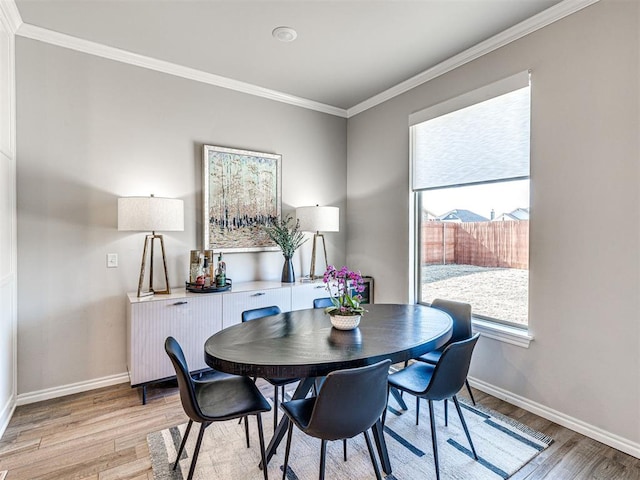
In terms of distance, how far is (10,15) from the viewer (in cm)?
241

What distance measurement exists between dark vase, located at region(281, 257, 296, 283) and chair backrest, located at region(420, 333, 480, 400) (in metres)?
2.02

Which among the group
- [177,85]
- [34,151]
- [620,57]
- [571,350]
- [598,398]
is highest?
[177,85]

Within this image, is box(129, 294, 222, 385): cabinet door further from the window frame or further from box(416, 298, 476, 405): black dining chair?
the window frame

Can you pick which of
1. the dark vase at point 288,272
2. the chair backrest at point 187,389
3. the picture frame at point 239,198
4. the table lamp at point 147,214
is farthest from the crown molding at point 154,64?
the chair backrest at point 187,389

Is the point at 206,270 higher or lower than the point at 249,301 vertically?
higher

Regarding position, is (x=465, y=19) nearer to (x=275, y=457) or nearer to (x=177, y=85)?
(x=177, y=85)

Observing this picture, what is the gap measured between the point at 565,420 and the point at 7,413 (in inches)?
152

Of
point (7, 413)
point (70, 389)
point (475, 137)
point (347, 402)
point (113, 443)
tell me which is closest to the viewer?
point (347, 402)

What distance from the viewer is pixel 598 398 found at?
2195 millimetres

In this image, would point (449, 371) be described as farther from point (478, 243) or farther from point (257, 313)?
point (478, 243)

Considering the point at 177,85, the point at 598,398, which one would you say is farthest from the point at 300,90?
the point at 598,398

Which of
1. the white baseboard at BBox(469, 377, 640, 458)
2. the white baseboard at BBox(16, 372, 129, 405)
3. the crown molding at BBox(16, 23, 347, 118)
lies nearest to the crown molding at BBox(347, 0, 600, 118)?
the crown molding at BBox(16, 23, 347, 118)

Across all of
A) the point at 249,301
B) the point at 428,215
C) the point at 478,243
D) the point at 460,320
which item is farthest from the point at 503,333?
the point at 249,301

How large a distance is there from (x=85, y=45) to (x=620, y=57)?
12.7 ft
